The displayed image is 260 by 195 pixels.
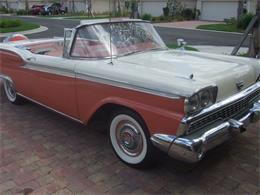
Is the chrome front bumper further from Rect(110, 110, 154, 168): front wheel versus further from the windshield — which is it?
the windshield

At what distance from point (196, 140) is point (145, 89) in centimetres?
67

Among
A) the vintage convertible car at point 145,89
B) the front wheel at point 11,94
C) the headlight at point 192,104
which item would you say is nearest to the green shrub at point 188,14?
the front wheel at point 11,94

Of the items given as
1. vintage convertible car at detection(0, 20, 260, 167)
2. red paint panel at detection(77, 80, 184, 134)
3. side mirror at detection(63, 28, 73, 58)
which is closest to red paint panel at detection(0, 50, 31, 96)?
vintage convertible car at detection(0, 20, 260, 167)

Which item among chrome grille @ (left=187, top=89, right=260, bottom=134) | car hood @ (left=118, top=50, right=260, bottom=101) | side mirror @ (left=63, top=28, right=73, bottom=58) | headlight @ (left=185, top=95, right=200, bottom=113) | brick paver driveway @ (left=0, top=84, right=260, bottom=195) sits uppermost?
side mirror @ (left=63, top=28, right=73, bottom=58)

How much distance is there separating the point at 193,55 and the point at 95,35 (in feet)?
4.20

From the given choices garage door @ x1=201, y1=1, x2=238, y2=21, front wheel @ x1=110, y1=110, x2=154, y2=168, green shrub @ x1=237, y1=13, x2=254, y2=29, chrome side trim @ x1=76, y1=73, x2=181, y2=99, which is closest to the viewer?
chrome side trim @ x1=76, y1=73, x2=181, y2=99

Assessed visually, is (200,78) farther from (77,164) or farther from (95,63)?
(77,164)

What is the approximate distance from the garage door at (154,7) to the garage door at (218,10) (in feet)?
16.4

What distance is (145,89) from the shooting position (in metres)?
3.17

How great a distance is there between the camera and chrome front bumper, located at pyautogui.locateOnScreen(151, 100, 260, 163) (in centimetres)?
291

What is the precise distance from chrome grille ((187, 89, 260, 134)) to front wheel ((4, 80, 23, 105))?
367 centimetres

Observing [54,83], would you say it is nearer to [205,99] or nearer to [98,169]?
[98,169]

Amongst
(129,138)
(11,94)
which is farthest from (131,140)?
(11,94)

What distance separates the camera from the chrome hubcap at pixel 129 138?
3.50 m
